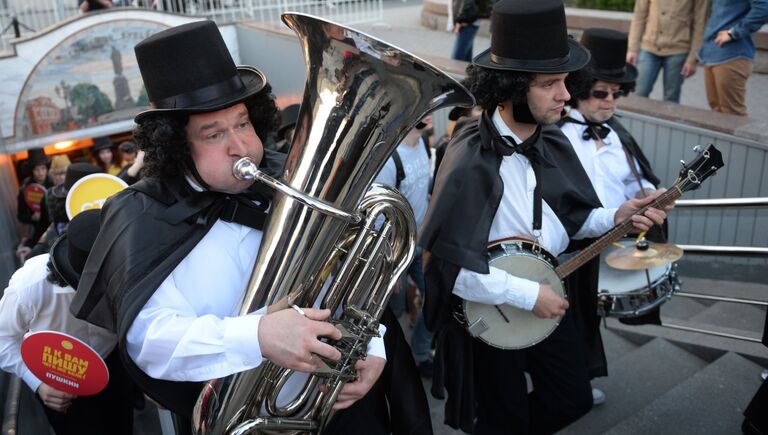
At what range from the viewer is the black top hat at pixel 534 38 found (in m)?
2.88

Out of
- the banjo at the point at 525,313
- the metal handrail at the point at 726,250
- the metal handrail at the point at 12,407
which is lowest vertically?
the metal handrail at the point at 12,407

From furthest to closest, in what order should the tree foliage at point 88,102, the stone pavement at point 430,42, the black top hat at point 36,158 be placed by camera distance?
the tree foliage at point 88,102, the black top hat at point 36,158, the stone pavement at point 430,42

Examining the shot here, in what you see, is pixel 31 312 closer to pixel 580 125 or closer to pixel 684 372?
pixel 580 125

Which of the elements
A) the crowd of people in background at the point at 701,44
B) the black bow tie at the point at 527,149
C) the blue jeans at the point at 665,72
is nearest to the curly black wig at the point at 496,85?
the black bow tie at the point at 527,149

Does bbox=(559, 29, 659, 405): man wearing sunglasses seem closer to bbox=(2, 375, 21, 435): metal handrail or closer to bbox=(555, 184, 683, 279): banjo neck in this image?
bbox=(555, 184, 683, 279): banjo neck

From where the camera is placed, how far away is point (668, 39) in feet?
20.3

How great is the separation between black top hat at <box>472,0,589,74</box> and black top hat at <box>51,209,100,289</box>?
1.80 m

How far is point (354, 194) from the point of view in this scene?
1965mm

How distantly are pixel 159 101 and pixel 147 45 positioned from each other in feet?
0.56

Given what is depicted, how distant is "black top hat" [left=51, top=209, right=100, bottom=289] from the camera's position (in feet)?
8.40

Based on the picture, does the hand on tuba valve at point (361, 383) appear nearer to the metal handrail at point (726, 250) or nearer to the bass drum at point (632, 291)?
the bass drum at point (632, 291)

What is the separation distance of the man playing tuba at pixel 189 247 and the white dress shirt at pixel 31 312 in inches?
27.9

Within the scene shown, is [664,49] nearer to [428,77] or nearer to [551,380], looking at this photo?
[551,380]

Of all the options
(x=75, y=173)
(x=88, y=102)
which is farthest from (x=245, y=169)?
(x=88, y=102)
